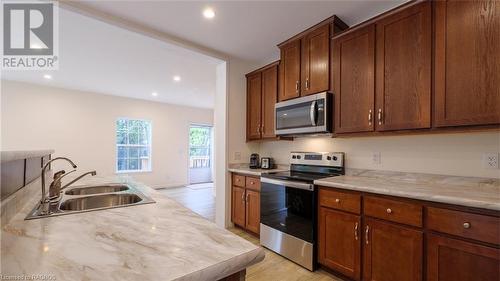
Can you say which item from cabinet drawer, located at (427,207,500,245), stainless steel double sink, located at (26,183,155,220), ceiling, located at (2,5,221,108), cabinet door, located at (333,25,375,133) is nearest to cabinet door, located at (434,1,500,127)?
cabinet door, located at (333,25,375,133)

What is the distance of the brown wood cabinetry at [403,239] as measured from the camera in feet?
4.15

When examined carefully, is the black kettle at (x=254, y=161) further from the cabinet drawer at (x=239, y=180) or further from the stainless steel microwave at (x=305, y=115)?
the stainless steel microwave at (x=305, y=115)

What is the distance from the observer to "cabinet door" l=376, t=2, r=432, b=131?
1711mm

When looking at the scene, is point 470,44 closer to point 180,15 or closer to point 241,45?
point 241,45

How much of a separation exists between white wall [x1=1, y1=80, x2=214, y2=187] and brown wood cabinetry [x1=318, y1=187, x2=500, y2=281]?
17.9 feet

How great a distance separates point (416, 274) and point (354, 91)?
1496 mm

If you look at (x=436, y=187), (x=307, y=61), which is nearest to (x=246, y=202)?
(x=307, y=61)

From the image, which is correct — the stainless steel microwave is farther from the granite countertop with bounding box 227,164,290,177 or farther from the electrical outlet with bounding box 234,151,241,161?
the electrical outlet with bounding box 234,151,241,161

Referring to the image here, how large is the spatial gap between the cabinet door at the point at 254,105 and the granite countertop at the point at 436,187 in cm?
147

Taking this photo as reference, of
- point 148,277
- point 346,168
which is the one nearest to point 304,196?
point 346,168

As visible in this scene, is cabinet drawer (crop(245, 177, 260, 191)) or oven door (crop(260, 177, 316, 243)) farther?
cabinet drawer (crop(245, 177, 260, 191))

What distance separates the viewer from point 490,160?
1674 millimetres

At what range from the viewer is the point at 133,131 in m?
6.16

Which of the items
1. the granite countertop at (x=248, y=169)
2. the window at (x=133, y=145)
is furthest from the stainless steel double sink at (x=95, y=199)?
the window at (x=133, y=145)
